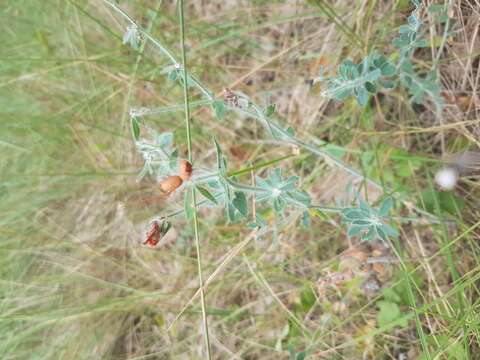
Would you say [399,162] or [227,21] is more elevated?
[227,21]

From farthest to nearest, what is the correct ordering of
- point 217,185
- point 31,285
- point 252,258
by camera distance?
point 31,285 < point 252,258 < point 217,185

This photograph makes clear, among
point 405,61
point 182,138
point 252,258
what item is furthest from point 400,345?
point 182,138

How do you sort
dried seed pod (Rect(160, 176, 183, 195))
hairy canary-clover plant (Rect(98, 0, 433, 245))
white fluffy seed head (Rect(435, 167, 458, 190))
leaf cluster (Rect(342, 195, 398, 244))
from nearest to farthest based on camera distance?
dried seed pod (Rect(160, 176, 183, 195))
hairy canary-clover plant (Rect(98, 0, 433, 245))
leaf cluster (Rect(342, 195, 398, 244))
white fluffy seed head (Rect(435, 167, 458, 190))

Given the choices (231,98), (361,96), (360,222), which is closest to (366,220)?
(360,222)

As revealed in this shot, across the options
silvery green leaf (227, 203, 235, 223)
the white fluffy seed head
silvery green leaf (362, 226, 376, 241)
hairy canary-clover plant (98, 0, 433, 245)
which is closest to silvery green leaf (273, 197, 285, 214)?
hairy canary-clover plant (98, 0, 433, 245)

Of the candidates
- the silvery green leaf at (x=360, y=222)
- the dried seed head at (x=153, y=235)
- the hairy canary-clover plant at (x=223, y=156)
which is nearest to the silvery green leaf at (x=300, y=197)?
the hairy canary-clover plant at (x=223, y=156)

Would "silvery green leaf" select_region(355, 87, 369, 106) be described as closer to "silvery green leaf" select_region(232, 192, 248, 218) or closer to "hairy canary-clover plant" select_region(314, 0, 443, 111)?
"hairy canary-clover plant" select_region(314, 0, 443, 111)

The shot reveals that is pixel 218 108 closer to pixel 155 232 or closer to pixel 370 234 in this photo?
pixel 155 232

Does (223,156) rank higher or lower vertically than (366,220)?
higher

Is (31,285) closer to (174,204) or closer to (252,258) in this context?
(174,204)

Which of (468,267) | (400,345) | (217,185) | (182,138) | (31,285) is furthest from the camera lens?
(31,285)

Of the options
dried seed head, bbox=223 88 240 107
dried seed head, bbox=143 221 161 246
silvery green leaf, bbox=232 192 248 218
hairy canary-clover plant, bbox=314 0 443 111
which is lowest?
dried seed head, bbox=143 221 161 246
